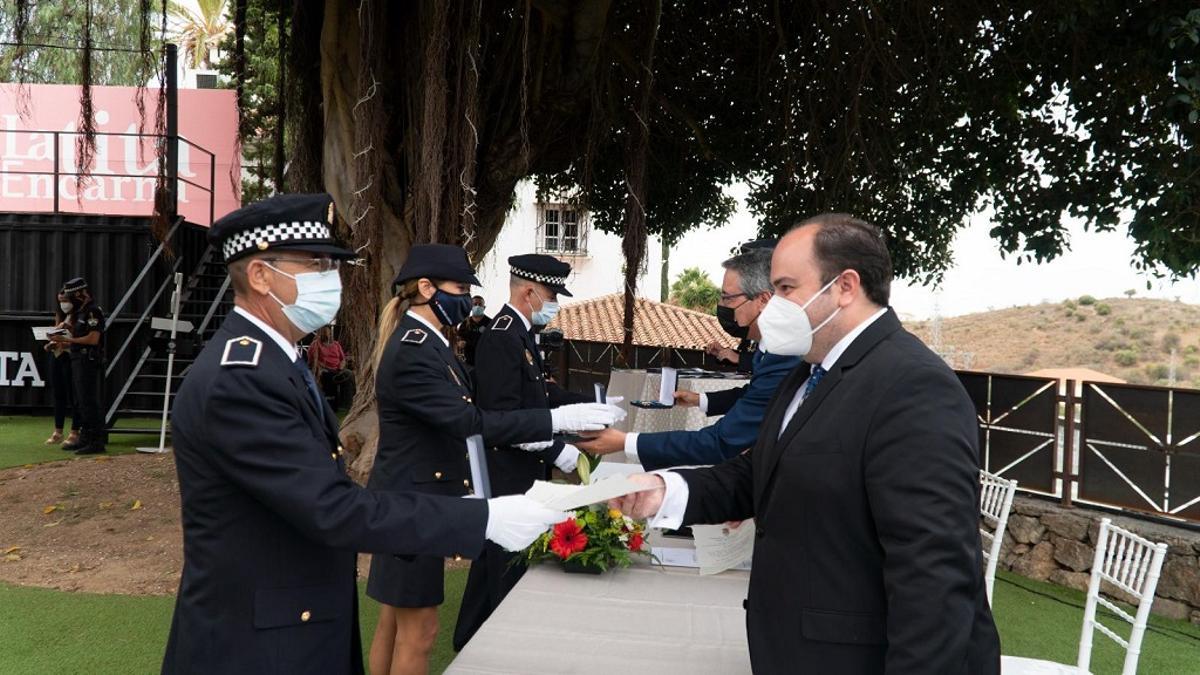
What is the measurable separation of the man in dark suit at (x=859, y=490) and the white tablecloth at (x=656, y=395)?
3.81 meters

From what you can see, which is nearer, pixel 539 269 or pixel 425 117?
pixel 539 269

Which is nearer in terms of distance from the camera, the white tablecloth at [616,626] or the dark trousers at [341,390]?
the white tablecloth at [616,626]

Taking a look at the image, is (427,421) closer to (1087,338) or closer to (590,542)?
(590,542)

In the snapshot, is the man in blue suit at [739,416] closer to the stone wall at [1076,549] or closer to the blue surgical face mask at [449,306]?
the blue surgical face mask at [449,306]

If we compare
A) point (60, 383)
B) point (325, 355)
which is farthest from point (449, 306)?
point (60, 383)

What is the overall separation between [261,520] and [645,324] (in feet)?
68.5

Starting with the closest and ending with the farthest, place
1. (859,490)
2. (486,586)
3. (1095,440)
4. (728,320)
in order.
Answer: (859,490), (486,586), (728,320), (1095,440)

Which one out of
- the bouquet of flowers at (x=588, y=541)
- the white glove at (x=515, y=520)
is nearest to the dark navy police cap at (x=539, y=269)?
the bouquet of flowers at (x=588, y=541)

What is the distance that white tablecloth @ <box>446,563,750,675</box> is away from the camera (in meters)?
2.19

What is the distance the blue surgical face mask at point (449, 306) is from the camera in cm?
345

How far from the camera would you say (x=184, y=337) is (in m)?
11.6

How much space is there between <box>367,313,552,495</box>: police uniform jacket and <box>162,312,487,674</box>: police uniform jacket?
1267mm

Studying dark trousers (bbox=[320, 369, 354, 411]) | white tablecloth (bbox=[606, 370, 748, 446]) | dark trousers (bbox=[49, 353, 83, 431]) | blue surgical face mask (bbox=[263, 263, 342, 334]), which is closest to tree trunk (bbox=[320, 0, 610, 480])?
white tablecloth (bbox=[606, 370, 748, 446])

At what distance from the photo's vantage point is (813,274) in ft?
6.10
